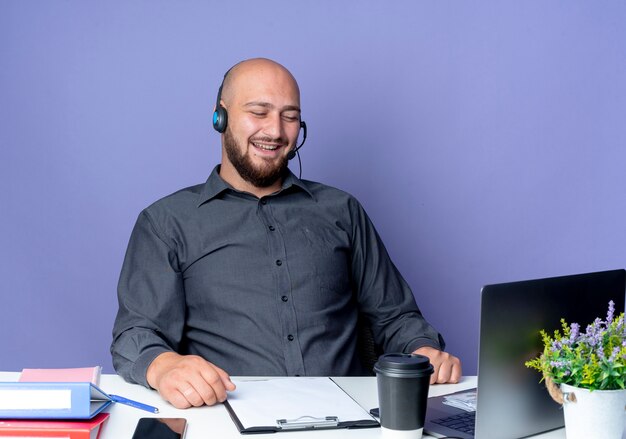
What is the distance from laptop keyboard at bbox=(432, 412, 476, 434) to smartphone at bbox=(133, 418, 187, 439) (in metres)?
0.42

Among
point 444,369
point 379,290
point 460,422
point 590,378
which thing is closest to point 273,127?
point 379,290

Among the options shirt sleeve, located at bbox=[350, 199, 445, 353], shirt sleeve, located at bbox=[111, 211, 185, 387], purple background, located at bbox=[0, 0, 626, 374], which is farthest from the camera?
purple background, located at bbox=[0, 0, 626, 374]

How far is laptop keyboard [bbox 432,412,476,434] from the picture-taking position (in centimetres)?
124

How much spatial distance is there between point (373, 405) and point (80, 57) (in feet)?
5.63

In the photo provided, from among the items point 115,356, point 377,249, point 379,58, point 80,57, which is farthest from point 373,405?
point 80,57

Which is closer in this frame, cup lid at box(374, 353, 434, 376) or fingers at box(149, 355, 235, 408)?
cup lid at box(374, 353, 434, 376)

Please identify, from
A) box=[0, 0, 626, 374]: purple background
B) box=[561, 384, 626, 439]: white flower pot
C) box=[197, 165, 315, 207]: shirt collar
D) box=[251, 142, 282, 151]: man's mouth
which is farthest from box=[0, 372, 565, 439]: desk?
box=[0, 0, 626, 374]: purple background

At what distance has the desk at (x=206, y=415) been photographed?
121 centimetres

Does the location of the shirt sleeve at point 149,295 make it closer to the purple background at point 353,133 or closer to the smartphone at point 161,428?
the smartphone at point 161,428

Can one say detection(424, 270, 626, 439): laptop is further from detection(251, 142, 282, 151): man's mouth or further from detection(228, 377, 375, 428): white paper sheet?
detection(251, 142, 282, 151): man's mouth

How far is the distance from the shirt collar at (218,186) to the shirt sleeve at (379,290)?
0.56 ft

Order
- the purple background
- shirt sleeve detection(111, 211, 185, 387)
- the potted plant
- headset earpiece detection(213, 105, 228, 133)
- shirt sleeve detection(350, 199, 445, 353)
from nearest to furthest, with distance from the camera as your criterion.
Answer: the potted plant, shirt sleeve detection(111, 211, 185, 387), shirt sleeve detection(350, 199, 445, 353), headset earpiece detection(213, 105, 228, 133), the purple background

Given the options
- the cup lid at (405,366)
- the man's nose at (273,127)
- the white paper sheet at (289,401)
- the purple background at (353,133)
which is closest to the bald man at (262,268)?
the man's nose at (273,127)

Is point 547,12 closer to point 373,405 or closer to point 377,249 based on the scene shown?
point 377,249
